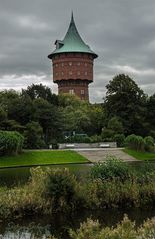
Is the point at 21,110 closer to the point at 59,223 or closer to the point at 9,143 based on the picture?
the point at 9,143


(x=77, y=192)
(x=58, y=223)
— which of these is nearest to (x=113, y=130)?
(x=77, y=192)

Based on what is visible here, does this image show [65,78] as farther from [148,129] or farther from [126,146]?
[126,146]

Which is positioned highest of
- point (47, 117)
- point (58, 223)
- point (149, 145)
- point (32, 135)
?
point (47, 117)

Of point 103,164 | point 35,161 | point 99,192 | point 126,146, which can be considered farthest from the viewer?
point 126,146

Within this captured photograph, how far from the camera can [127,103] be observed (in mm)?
66500

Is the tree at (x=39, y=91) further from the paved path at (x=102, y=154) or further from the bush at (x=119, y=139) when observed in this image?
the paved path at (x=102, y=154)

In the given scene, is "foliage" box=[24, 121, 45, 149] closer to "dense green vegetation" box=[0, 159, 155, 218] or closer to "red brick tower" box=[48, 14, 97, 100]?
"dense green vegetation" box=[0, 159, 155, 218]

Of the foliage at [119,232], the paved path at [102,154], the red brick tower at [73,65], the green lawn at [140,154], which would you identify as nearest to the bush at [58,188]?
the foliage at [119,232]

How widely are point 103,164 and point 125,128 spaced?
46.7m

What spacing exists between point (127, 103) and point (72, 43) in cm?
3386

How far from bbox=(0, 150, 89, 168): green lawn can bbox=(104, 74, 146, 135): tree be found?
17.8 m

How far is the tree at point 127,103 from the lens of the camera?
65.7 meters

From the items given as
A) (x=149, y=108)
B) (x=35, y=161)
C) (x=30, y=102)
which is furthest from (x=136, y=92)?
(x=35, y=161)

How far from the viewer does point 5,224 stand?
15102mm
